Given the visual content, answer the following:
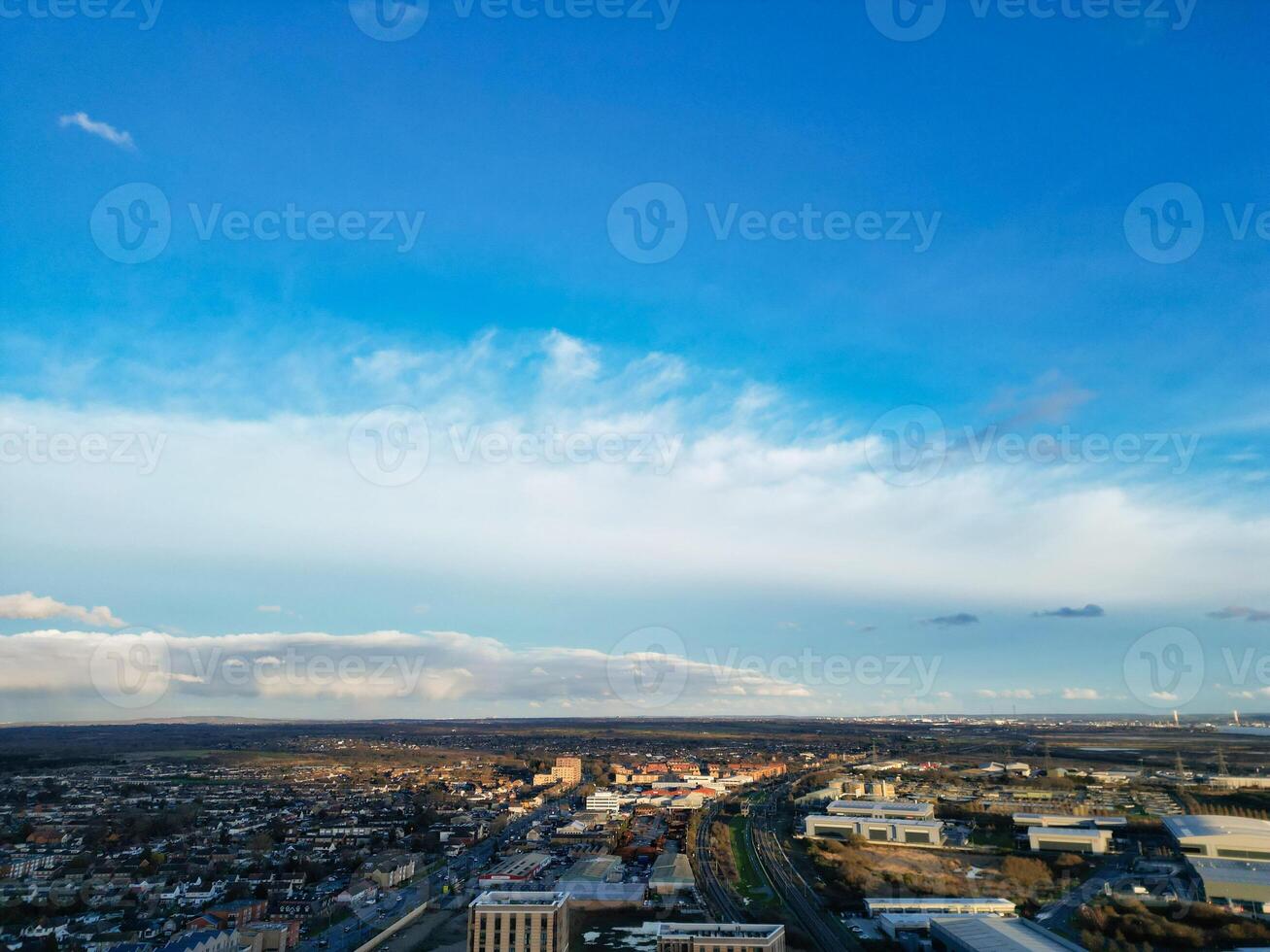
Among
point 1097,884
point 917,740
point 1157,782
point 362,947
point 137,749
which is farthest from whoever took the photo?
point 917,740

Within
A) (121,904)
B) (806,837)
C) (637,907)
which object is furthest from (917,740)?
(121,904)

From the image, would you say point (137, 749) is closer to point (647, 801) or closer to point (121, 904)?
point (647, 801)

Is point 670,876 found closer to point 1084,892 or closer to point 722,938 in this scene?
point 722,938

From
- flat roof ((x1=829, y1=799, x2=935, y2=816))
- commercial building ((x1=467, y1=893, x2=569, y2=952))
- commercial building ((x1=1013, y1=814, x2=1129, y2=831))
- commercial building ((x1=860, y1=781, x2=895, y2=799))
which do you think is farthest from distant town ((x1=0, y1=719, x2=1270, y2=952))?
commercial building ((x1=860, y1=781, x2=895, y2=799))

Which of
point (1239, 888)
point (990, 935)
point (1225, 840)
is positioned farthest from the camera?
point (1225, 840)

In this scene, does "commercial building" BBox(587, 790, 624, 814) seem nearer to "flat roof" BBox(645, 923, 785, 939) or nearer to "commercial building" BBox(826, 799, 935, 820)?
"commercial building" BBox(826, 799, 935, 820)

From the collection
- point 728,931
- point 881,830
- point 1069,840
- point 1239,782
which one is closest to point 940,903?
point 728,931
